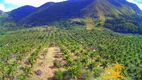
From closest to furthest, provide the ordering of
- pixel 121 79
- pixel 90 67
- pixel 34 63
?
1. pixel 121 79
2. pixel 90 67
3. pixel 34 63

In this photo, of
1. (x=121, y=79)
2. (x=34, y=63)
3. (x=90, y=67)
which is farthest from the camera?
(x=34, y=63)

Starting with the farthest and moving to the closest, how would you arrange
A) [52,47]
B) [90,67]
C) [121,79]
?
[52,47] < [90,67] < [121,79]

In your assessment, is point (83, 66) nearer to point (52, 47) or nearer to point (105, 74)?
point (105, 74)

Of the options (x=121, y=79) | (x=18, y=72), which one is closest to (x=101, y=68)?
(x=121, y=79)

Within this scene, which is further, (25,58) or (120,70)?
(25,58)

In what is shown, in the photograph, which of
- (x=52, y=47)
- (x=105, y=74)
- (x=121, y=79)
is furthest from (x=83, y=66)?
(x=52, y=47)

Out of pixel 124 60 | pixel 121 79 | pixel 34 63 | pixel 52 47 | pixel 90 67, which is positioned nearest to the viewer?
pixel 121 79

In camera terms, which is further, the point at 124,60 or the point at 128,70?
the point at 124,60

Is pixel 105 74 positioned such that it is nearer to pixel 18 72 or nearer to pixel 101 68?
pixel 101 68

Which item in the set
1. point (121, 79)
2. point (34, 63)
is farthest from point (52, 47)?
point (121, 79)
